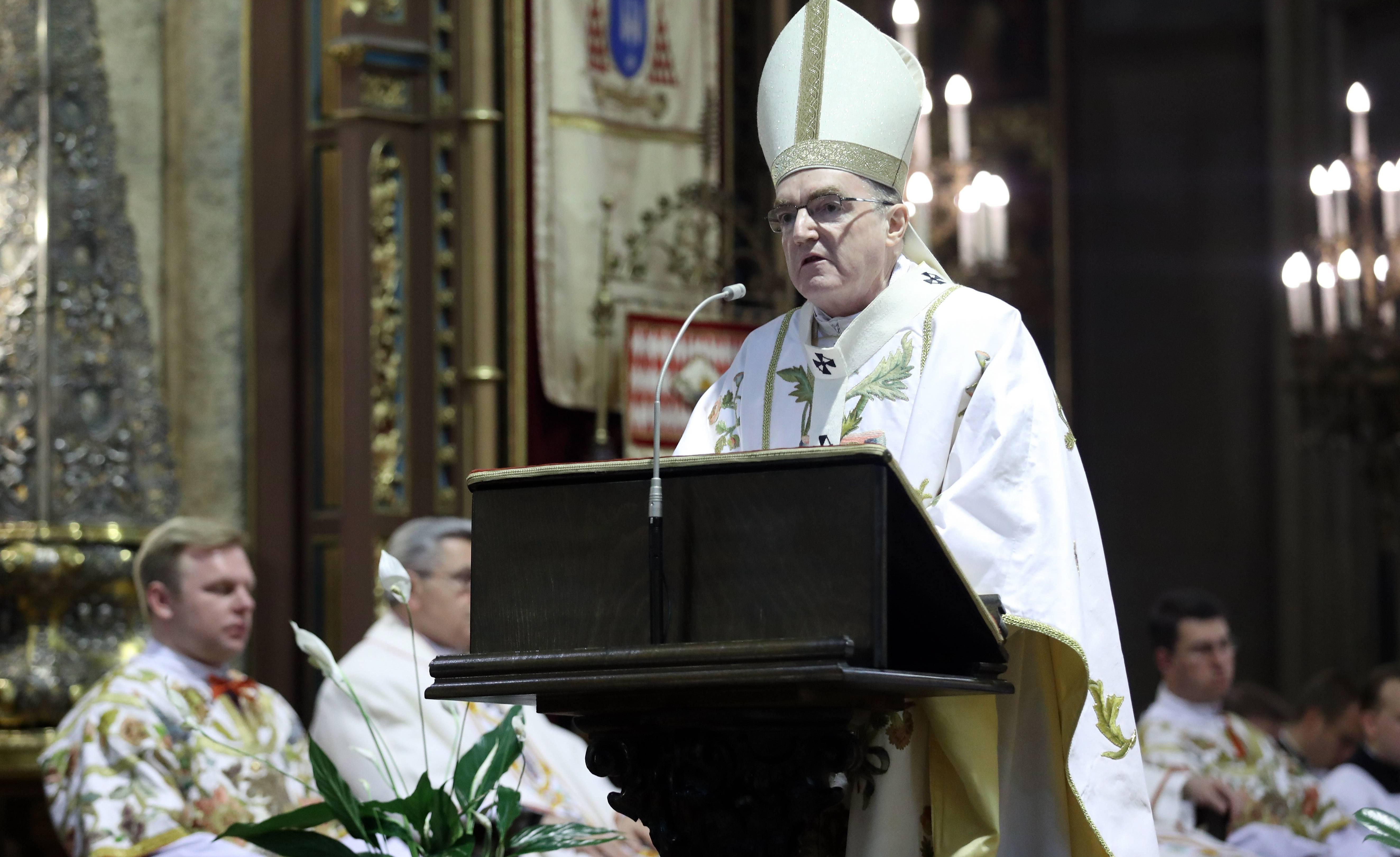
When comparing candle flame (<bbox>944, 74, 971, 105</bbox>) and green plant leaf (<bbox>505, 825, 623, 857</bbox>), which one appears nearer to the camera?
green plant leaf (<bbox>505, 825, 623, 857</bbox>)

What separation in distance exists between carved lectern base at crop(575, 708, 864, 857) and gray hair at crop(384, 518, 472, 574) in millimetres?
2599

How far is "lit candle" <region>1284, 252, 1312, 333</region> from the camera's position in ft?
25.1

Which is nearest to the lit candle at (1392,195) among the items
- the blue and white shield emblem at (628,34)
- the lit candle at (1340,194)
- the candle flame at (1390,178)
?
the candle flame at (1390,178)

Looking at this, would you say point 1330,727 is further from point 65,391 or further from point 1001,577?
point 1001,577

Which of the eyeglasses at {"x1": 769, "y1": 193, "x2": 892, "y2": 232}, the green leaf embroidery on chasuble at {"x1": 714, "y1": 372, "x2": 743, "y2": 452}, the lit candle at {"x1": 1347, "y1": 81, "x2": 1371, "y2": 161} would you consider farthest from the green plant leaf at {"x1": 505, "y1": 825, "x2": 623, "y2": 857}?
the lit candle at {"x1": 1347, "y1": 81, "x2": 1371, "y2": 161}

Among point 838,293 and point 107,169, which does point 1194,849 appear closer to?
point 838,293

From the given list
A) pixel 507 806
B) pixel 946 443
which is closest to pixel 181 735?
pixel 507 806

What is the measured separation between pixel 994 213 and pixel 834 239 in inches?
166

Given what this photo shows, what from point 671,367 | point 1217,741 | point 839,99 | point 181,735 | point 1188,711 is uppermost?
point 839,99

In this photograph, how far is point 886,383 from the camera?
3.20 m

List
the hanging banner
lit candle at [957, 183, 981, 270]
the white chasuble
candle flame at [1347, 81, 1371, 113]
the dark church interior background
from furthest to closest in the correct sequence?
candle flame at [1347, 81, 1371, 113], lit candle at [957, 183, 981, 270], the hanging banner, the dark church interior background, the white chasuble

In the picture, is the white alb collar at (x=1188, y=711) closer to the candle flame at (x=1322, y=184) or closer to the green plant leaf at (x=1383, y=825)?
the candle flame at (x=1322, y=184)

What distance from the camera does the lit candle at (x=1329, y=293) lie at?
7.59 metres

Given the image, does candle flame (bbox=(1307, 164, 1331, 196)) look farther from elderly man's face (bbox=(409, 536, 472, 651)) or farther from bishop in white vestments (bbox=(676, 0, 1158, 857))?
bishop in white vestments (bbox=(676, 0, 1158, 857))
